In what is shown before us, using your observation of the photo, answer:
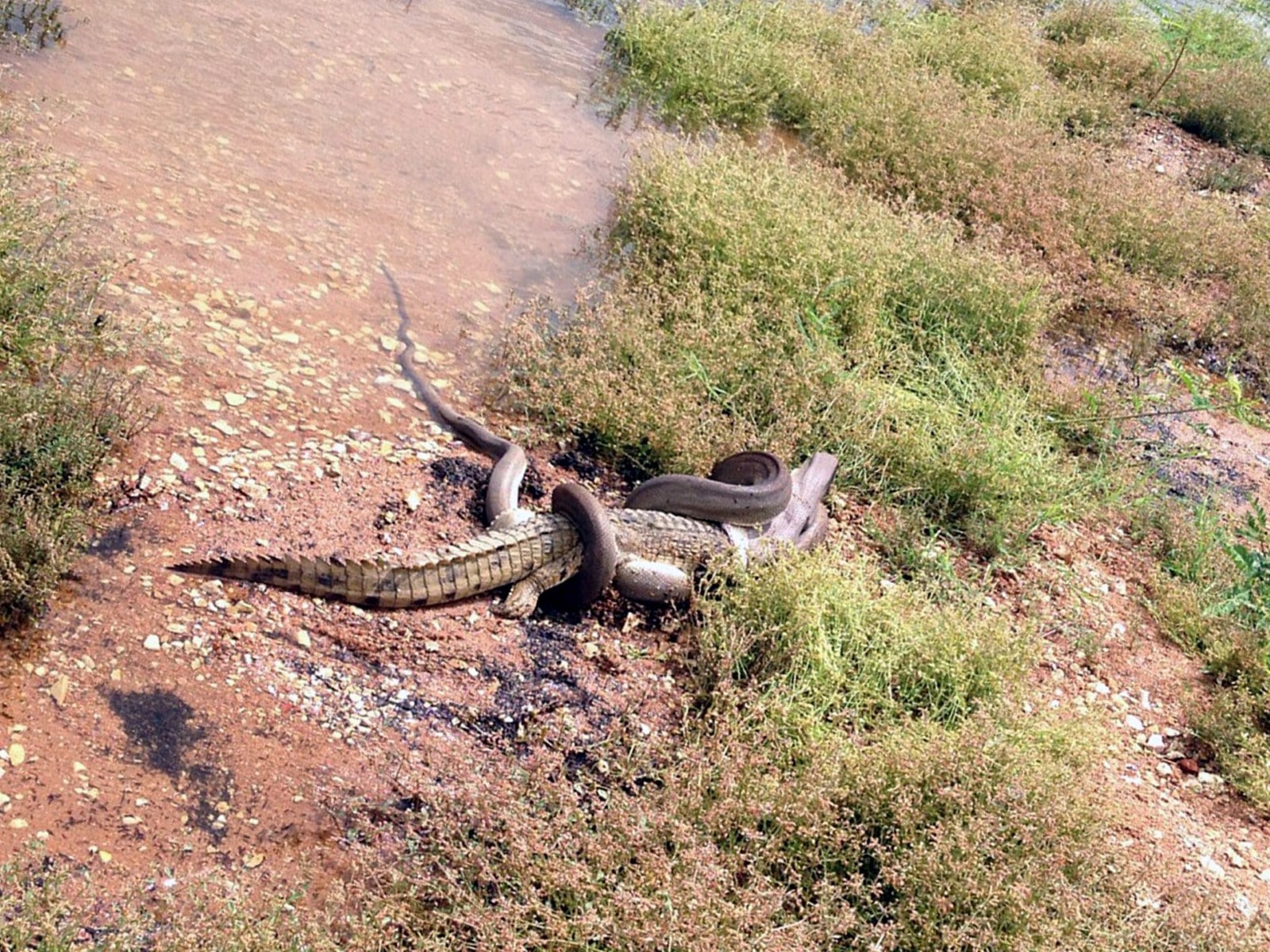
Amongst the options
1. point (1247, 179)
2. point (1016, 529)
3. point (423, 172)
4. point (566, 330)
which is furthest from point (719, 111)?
point (1247, 179)

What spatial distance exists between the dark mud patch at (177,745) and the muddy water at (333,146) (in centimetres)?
292

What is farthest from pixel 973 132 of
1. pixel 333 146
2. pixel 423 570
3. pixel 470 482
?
pixel 423 570

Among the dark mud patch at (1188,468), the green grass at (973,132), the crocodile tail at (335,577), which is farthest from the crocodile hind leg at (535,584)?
the green grass at (973,132)

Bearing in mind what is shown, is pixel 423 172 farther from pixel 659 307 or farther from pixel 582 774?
pixel 582 774

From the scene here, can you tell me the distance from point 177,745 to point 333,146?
205 inches

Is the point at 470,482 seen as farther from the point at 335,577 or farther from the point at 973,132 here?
the point at 973,132

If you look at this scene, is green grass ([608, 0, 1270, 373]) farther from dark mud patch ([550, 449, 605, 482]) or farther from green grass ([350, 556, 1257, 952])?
green grass ([350, 556, 1257, 952])

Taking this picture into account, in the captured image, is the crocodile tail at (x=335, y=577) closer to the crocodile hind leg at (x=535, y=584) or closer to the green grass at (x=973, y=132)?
the crocodile hind leg at (x=535, y=584)

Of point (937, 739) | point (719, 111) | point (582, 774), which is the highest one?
point (719, 111)

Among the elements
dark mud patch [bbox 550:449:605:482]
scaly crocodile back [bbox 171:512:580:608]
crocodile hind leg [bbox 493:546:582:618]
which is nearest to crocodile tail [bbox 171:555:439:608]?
scaly crocodile back [bbox 171:512:580:608]

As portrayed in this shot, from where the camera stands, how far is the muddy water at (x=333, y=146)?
22.4 feet

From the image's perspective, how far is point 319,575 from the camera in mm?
4723

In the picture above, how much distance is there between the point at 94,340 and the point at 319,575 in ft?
5.46

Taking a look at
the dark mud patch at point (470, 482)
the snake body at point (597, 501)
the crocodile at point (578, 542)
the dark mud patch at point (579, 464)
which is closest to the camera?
the crocodile at point (578, 542)
